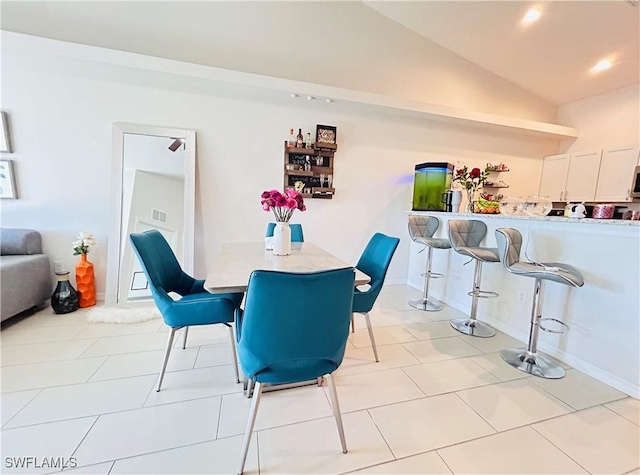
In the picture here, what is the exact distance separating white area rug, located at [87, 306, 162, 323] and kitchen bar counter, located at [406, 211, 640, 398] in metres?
3.56

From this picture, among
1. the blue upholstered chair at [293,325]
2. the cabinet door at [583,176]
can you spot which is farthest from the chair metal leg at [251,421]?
the cabinet door at [583,176]

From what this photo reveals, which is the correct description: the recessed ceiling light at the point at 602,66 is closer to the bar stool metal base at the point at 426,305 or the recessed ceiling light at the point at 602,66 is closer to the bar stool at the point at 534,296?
the bar stool at the point at 534,296

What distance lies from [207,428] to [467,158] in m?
4.70

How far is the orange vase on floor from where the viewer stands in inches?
115

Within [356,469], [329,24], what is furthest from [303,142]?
[356,469]

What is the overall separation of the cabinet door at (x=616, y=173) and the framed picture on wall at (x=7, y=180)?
7410 millimetres

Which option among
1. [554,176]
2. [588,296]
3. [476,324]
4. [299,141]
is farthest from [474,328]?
[554,176]

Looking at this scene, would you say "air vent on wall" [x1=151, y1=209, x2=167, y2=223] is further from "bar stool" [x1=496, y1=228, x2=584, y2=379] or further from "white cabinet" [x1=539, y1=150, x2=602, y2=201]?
"white cabinet" [x1=539, y1=150, x2=602, y2=201]

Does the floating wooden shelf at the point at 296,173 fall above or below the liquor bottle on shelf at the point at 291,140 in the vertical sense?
below

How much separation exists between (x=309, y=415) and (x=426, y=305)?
2.18 m

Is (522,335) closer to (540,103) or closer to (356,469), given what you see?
(356,469)

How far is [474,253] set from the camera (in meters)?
2.50

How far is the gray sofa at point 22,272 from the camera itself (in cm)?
238

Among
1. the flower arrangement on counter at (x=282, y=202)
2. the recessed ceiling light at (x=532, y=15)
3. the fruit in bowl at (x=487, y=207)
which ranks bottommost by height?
the flower arrangement on counter at (x=282, y=202)
